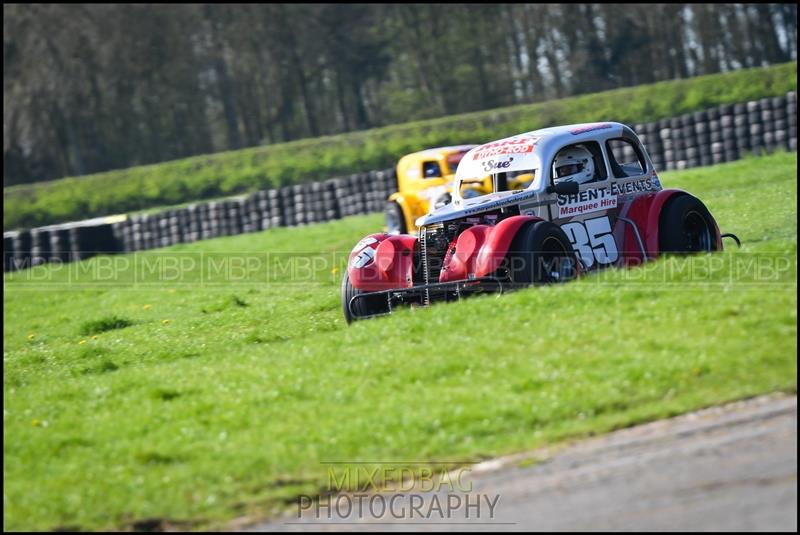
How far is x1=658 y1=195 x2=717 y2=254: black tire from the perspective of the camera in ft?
38.8

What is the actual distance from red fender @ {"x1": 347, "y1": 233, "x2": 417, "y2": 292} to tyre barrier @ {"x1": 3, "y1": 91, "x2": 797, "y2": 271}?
638 inches

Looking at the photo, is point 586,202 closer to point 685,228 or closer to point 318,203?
point 685,228

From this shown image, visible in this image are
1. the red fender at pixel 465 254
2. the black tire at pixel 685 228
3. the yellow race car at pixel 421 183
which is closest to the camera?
the red fender at pixel 465 254

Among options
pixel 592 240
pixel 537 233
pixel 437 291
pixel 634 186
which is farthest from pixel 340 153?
pixel 537 233

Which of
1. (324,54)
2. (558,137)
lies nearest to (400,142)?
(324,54)

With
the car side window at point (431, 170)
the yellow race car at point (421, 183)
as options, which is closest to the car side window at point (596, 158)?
the yellow race car at point (421, 183)

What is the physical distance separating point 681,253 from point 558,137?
6.75 ft

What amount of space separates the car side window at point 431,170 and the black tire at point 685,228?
38.5ft

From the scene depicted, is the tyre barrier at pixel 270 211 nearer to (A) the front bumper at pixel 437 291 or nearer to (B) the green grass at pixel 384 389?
(A) the front bumper at pixel 437 291

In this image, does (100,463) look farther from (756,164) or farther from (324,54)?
(324,54)

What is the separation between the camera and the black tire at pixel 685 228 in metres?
11.8

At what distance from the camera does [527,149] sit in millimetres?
12570

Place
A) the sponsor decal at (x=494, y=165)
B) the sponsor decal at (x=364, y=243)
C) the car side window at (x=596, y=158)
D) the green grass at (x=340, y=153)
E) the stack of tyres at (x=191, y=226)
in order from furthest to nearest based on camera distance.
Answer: the green grass at (x=340, y=153) < the stack of tyres at (x=191, y=226) < the sponsor decal at (x=494, y=165) < the car side window at (x=596, y=158) < the sponsor decal at (x=364, y=243)

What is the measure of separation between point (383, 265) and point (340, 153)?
96.8 feet
